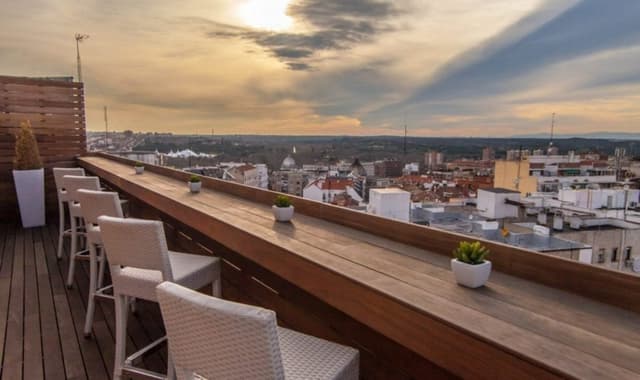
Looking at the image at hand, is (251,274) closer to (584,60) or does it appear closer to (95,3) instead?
(584,60)

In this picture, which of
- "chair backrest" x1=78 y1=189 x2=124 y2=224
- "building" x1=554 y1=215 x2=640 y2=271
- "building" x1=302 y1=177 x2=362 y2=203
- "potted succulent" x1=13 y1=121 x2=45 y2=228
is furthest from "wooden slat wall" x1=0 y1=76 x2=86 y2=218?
"building" x1=554 y1=215 x2=640 y2=271

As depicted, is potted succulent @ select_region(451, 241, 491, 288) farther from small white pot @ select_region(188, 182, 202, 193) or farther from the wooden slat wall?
the wooden slat wall

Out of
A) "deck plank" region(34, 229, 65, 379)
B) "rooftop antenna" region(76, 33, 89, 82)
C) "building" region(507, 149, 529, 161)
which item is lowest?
"deck plank" region(34, 229, 65, 379)

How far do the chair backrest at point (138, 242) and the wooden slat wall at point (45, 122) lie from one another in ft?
20.4

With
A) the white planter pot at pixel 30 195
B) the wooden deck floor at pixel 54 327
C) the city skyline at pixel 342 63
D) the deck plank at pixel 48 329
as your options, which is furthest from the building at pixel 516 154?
the white planter pot at pixel 30 195

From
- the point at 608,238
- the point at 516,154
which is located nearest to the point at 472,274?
the point at 608,238

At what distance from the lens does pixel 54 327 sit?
285 cm

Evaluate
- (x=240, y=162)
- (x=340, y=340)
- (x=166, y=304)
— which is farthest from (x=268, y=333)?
(x=240, y=162)

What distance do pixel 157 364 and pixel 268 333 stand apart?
184cm

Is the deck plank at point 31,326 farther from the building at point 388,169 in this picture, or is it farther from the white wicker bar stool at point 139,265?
the building at point 388,169

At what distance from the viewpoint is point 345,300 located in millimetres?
1315

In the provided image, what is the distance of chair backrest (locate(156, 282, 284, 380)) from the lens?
94cm

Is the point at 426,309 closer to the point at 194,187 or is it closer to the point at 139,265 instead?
the point at 139,265

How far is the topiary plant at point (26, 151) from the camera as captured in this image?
6.05 m
